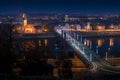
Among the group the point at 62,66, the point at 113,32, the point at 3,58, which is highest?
the point at 3,58

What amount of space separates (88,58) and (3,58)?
930cm

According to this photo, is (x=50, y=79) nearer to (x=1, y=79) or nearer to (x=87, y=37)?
(x=1, y=79)

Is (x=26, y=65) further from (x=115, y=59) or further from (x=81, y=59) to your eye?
(x=115, y=59)

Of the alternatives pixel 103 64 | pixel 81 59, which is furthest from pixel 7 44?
pixel 81 59

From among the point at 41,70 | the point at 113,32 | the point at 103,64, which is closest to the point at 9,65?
the point at 41,70

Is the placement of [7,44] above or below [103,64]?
above

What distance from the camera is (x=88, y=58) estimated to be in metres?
16.2

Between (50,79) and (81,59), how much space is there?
11268mm

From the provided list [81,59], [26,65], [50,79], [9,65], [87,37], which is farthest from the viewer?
[87,37]

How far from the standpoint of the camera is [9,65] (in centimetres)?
722

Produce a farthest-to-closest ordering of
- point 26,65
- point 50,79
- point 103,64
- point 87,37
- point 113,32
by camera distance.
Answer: point 113,32 < point 87,37 < point 103,64 < point 26,65 < point 50,79

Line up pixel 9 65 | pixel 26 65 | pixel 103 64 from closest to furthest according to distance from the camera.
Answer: pixel 9 65 → pixel 26 65 → pixel 103 64

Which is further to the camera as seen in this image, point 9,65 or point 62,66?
point 62,66

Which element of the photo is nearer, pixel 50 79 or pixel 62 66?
pixel 50 79
